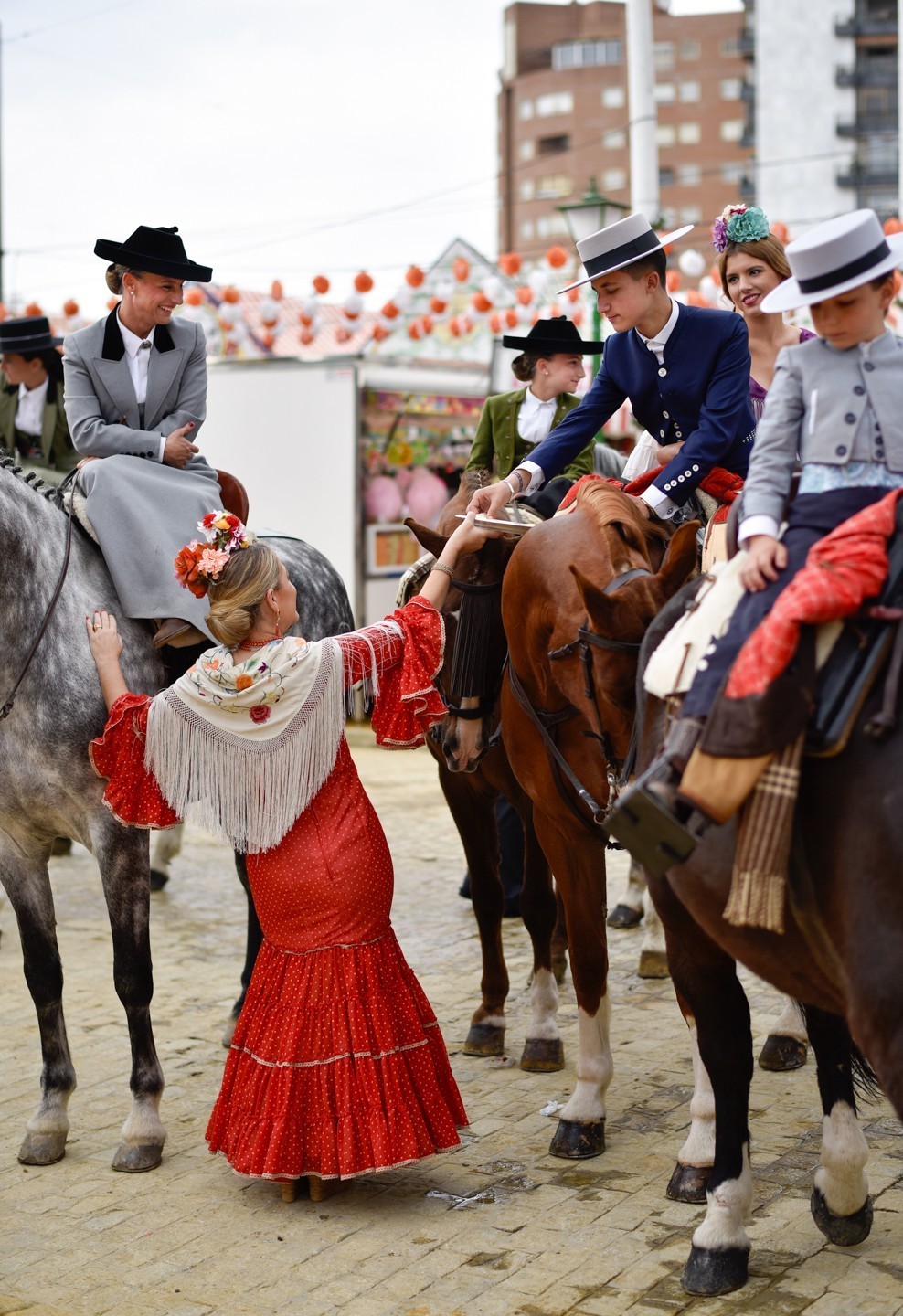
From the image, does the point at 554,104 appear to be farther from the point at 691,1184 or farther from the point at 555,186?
the point at 691,1184

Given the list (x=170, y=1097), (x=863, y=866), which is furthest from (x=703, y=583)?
(x=170, y=1097)

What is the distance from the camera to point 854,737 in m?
2.74

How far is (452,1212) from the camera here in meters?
4.06

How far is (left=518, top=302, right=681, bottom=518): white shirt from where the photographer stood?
4441 millimetres

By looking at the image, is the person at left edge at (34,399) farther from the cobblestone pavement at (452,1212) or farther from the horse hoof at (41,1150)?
the horse hoof at (41,1150)

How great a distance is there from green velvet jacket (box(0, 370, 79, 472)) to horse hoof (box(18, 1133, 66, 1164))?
4.09 meters

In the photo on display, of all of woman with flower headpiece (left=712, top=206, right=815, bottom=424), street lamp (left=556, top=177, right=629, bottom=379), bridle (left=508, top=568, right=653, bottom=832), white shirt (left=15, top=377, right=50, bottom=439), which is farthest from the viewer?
street lamp (left=556, top=177, right=629, bottom=379)

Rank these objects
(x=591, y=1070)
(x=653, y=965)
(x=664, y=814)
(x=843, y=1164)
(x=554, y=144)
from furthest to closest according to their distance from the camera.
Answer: (x=554, y=144), (x=653, y=965), (x=591, y=1070), (x=843, y=1164), (x=664, y=814)

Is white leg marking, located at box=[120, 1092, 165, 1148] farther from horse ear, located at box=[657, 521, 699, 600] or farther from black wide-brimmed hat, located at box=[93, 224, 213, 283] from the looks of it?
black wide-brimmed hat, located at box=[93, 224, 213, 283]

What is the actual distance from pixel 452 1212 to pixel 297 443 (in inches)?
457

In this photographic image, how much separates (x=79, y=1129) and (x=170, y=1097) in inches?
14.4

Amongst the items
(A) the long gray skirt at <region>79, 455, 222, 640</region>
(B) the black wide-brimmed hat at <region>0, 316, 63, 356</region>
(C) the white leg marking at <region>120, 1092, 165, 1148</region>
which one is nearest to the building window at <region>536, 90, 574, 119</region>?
(B) the black wide-brimmed hat at <region>0, 316, 63, 356</region>

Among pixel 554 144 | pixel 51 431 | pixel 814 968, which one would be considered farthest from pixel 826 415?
pixel 554 144

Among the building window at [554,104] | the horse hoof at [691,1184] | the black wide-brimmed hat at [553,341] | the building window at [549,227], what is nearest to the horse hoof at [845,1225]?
the horse hoof at [691,1184]
